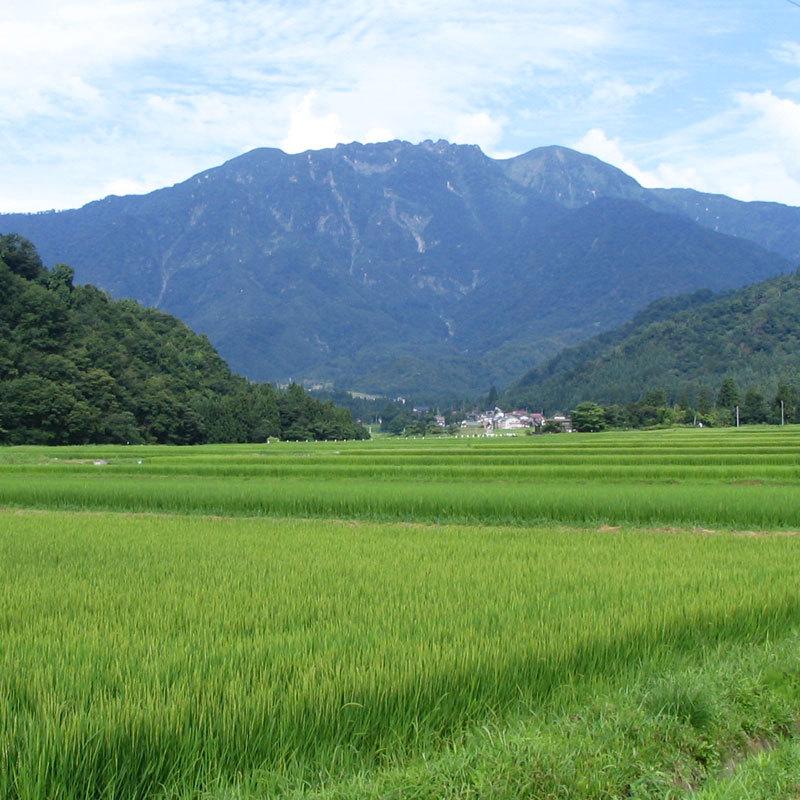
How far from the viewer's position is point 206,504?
1938 cm

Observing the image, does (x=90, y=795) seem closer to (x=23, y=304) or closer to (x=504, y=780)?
(x=504, y=780)

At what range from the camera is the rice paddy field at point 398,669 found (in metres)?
3.87

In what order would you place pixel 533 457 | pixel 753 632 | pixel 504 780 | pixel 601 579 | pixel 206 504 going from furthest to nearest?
1. pixel 533 457
2. pixel 206 504
3. pixel 601 579
4. pixel 753 632
5. pixel 504 780

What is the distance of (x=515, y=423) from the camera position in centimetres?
14262

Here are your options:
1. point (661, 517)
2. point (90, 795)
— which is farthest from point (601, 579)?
point (661, 517)

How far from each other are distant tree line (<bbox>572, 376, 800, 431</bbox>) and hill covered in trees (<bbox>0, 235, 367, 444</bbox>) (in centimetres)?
2798

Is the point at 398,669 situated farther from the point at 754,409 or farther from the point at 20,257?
the point at 754,409

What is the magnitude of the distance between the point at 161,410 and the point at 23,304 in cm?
1329

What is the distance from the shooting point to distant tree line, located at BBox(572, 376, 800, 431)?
89.5m

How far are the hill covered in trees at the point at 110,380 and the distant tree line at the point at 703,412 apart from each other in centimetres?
2798

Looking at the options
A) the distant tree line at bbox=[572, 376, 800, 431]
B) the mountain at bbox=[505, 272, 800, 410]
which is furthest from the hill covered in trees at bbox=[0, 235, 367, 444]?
the mountain at bbox=[505, 272, 800, 410]

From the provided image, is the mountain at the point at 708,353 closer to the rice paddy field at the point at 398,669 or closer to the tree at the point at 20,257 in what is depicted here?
the tree at the point at 20,257

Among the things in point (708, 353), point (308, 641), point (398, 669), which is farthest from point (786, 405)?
point (398, 669)

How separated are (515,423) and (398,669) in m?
140
